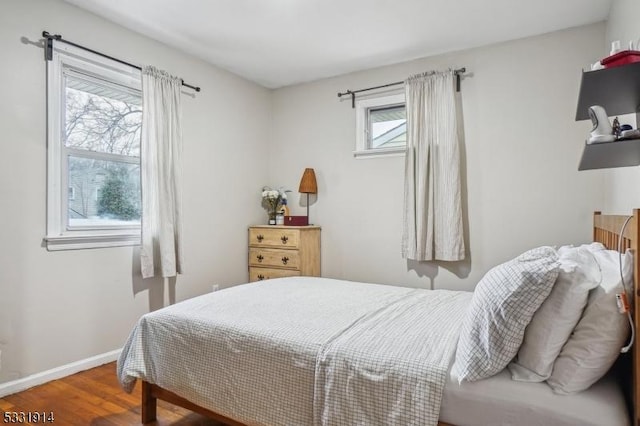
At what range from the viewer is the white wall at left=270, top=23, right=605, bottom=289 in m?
2.88

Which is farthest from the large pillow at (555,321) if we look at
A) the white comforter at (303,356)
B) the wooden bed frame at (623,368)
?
the white comforter at (303,356)

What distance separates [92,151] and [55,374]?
1.54 metres

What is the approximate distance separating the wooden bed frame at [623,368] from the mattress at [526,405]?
0.05 metres

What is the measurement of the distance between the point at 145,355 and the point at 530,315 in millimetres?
1756

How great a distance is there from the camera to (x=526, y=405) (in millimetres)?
1173

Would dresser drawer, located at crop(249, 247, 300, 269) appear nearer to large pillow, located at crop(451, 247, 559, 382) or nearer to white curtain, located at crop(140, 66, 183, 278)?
white curtain, located at crop(140, 66, 183, 278)

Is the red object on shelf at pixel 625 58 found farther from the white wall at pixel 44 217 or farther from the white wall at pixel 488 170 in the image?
the white wall at pixel 44 217

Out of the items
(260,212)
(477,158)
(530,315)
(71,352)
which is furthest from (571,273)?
(260,212)

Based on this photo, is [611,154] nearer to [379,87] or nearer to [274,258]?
[379,87]

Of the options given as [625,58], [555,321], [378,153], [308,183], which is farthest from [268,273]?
[625,58]

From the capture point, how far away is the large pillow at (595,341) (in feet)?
3.69

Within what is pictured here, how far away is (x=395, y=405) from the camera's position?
52.6 inches

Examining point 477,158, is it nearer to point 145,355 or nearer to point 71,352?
point 145,355

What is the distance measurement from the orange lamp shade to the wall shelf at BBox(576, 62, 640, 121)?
2622mm
